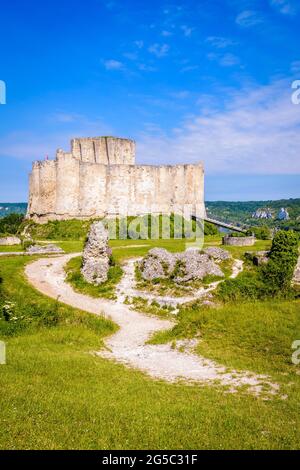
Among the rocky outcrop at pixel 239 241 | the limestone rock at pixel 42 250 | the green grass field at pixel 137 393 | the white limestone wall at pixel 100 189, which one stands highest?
the white limestone wall at pixel 100 189

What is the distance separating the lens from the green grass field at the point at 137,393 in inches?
300

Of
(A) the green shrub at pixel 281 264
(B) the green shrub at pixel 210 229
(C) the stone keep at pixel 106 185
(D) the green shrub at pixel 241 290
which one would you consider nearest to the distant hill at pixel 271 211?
(C) the stone keep at pixel 106 185

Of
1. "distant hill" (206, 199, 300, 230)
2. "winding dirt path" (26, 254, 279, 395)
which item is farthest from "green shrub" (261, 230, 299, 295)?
"distant hill" (206, 199, 300, 230)

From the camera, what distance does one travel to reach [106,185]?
5603 cm

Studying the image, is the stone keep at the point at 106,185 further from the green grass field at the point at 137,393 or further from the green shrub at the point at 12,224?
the green grass field at the point at 137,393

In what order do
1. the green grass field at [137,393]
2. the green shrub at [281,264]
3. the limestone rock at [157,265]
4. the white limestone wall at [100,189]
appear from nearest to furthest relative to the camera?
the green grass field at [137,393], the green shrub at [281,264], the limestone rock at [157,265], the white limestone wall at [100,189]

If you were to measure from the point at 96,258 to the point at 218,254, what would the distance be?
26.7 feet

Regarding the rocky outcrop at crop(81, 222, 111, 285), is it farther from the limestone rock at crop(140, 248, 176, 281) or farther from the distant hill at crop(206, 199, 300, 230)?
the distant hill at crop(206, 199, 300, 230)

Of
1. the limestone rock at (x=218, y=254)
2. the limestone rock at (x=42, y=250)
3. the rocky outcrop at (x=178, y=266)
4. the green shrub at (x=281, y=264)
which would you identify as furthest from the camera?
the limestone rock at (x=42, y=250)

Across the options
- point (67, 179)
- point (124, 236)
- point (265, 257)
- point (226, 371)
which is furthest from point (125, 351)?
point (67, 179)

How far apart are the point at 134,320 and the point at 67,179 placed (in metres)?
37.0

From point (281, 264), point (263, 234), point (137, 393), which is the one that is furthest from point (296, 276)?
point (263, 234)

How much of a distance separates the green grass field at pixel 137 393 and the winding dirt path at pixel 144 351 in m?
0.51

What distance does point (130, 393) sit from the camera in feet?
34.0
